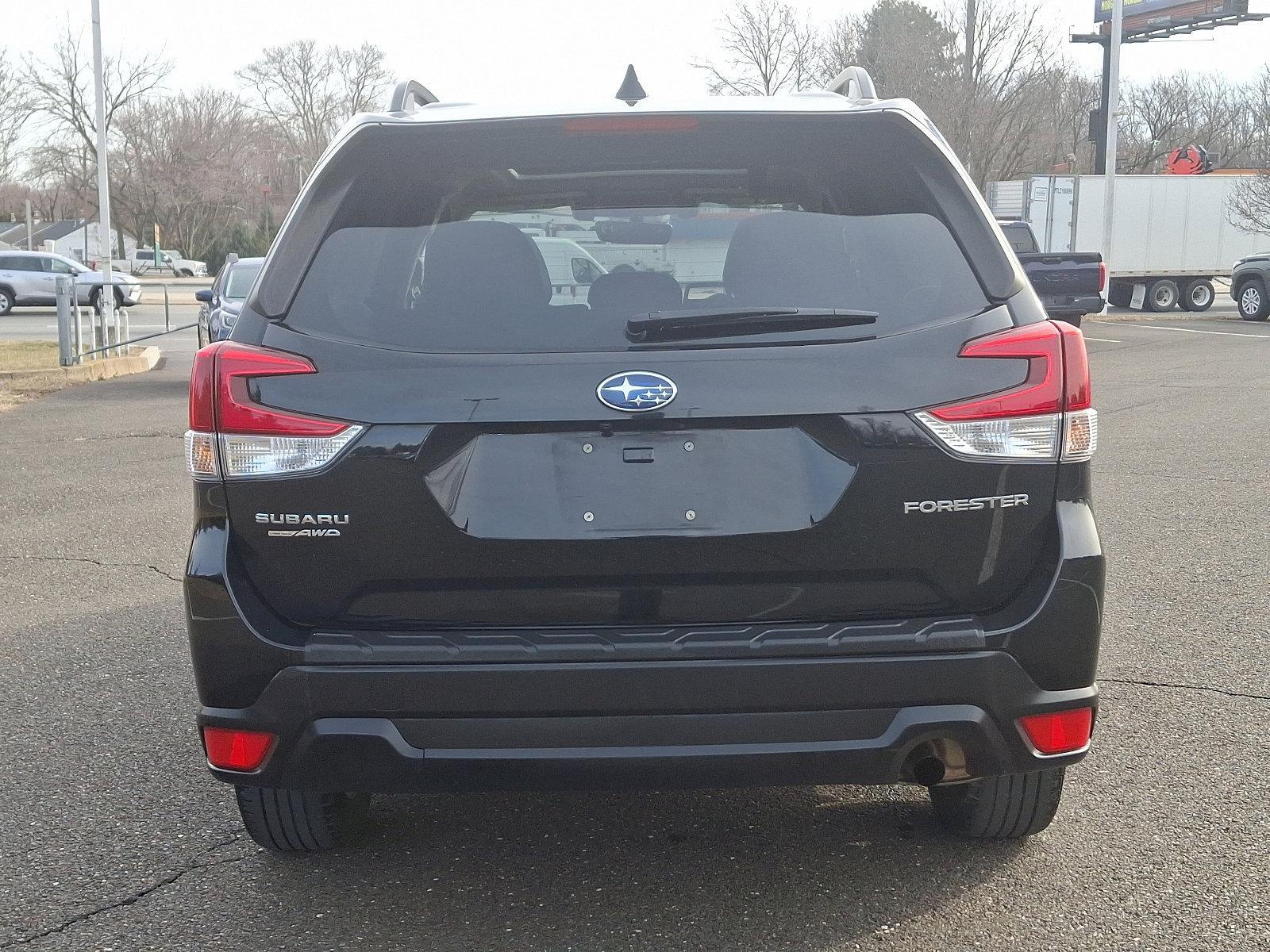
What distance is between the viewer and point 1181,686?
4.82 m

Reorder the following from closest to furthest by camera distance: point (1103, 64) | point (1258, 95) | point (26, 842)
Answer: point (26, 842) < point (1103, 64) < point (1258, 95)

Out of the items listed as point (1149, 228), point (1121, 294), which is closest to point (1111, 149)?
point (1149, 228)

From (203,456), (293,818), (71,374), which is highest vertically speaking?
(203,456)

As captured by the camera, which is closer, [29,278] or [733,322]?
[733,322]

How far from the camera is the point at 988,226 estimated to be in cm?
289

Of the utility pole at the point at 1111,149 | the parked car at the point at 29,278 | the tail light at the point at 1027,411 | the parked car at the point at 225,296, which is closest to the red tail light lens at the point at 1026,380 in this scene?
the tail light at the point at 1027,411

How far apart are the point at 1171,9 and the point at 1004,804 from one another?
192 ft

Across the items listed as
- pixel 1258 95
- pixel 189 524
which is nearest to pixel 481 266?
pixel 189 524

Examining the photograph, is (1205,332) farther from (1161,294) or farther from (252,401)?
(252,401)

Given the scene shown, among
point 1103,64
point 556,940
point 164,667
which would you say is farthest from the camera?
point 1103,64

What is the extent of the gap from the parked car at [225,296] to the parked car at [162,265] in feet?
161

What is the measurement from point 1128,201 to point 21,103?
196ft

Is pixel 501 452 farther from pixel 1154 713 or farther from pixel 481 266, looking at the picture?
pixel 1154 713

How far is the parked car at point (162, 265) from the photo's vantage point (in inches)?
2721
